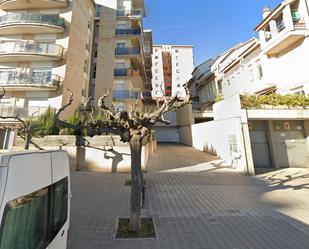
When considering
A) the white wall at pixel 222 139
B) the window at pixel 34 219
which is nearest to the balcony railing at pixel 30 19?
the white wall at pixel 222 139

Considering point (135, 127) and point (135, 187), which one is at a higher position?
point (135, 127)

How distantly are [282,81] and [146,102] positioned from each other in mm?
19433

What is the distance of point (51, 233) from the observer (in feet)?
7.66

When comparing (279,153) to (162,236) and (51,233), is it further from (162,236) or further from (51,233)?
(51,233)

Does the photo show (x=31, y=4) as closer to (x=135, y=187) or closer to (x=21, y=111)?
(x=21, y=111)

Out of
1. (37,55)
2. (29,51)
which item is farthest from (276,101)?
Result: (29,51)

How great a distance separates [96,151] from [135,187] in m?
6.68

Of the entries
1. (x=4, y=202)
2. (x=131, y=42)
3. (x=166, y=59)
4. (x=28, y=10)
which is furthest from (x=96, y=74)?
(x=166, y=59)

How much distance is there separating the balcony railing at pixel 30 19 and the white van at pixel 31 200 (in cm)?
2058

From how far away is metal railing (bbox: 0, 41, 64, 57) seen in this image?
17.7m

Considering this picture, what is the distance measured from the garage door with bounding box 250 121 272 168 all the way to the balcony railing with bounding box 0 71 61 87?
17.1 meters

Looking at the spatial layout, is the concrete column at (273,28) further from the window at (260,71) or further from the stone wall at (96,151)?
the stone wall at (96,151)

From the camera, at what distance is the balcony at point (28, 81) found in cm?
1705

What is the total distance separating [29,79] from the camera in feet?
57.3
